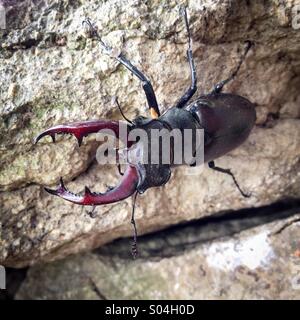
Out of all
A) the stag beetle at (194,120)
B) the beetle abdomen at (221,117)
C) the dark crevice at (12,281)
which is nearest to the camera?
the stag beetle at (194,120)

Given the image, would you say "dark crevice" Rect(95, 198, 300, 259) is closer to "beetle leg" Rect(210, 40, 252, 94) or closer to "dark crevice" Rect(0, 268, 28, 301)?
"dark crevice" Rect(0, 268, 28, 301)

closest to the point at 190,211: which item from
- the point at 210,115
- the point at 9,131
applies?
the point at 210,115

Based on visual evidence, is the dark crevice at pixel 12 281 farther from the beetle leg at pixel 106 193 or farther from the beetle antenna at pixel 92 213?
the beetle leg at pixel 106 193

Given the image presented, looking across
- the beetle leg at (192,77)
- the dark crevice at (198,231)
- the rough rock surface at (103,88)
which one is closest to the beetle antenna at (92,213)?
the rough rock surface at (103,88)

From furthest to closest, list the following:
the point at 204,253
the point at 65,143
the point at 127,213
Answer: the point at 204,253 < the point at 127,213 < the point at 65,143

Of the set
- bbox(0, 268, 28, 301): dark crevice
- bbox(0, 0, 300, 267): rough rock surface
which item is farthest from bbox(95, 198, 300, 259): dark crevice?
bbox(0, 268, 28, 301): dark crevice

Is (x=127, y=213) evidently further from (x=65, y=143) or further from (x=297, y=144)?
(x=297, y=144)

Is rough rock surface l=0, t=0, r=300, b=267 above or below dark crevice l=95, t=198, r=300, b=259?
above
